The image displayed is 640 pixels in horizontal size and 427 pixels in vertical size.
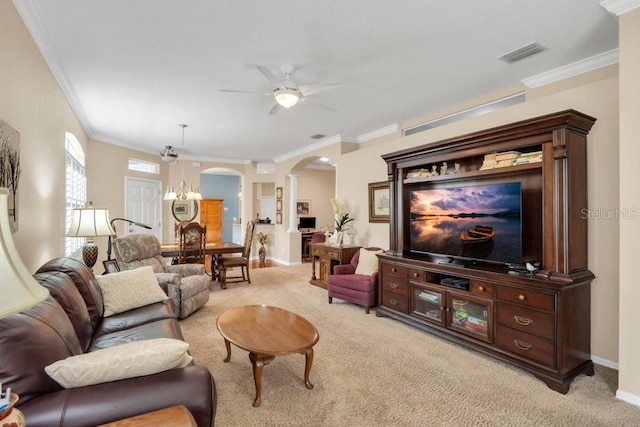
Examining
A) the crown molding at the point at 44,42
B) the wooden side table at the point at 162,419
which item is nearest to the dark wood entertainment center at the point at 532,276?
the wooden side table at the point at 162,419

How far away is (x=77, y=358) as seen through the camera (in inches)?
53.3

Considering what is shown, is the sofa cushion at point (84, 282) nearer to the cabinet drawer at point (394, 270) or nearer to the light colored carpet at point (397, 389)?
the light colored carpet at point (397, 389)

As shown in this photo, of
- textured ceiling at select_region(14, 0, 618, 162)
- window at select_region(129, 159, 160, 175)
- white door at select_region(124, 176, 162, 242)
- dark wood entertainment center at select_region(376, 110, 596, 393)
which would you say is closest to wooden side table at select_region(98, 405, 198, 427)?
textured ceiling at select_region(14, 0, 618, 162)

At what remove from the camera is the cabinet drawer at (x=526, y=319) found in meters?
2.53

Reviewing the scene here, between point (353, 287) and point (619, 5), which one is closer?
point (619, 5)

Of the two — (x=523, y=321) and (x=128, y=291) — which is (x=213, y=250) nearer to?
(x=128, y=291)

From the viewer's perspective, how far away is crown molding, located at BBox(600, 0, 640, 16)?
221 centimetres

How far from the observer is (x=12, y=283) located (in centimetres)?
81

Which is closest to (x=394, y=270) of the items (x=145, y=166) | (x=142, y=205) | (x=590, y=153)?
(x=590, y=153)

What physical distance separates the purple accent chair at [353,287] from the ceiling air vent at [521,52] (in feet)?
9.21

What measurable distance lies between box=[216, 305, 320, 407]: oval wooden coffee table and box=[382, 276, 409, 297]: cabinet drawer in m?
1.54

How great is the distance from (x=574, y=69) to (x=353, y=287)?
3.40 metres

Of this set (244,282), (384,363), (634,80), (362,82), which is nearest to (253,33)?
(362,82)

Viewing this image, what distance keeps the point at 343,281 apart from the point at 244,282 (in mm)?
2287
